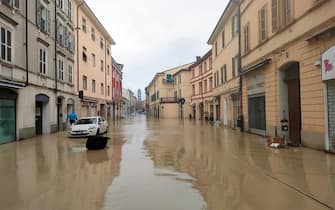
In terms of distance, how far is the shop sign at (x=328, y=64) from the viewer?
8.84 metres

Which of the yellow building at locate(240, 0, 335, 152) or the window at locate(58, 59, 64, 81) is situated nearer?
the yellow building at locate(240, 0, 335, 152)

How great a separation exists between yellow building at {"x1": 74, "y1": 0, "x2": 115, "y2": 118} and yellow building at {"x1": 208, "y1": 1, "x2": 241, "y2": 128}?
13472mm

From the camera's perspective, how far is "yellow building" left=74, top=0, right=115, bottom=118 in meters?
27.9

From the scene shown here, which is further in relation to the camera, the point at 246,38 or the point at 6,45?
the point at 246,38

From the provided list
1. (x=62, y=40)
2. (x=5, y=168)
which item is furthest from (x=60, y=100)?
(x=5, y=168)

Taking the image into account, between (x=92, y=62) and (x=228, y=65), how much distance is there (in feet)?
54.2

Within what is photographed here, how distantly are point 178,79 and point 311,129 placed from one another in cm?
4533

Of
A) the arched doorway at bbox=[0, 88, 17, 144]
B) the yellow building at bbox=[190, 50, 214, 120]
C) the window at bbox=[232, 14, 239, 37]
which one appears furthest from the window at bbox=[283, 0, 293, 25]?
the yellow building at bbox=[190, 50, 214, 120]

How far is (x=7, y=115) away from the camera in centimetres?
1447

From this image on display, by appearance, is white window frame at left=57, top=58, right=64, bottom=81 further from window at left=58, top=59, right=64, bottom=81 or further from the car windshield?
the car windshield

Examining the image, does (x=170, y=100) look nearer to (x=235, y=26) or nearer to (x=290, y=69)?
(x=235, y=26)

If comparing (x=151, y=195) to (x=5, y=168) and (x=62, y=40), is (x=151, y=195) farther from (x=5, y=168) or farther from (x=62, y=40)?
(x=62, y=40)

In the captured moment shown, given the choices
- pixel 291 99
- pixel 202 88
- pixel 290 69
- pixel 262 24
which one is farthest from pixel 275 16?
pixel 202 88

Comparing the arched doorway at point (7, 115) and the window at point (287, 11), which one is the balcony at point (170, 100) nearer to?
the arched doorway at point (7, 115)
